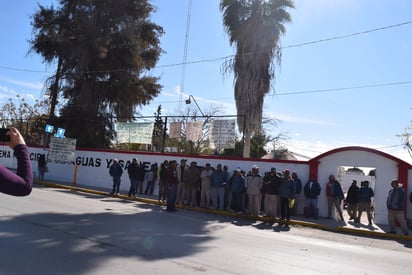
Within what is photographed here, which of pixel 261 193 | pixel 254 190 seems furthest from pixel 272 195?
pixel 261 193

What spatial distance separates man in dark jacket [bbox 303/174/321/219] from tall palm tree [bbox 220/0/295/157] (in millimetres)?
6610

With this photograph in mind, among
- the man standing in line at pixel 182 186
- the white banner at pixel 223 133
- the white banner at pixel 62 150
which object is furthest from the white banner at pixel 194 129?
the white banner at pixel 62 150

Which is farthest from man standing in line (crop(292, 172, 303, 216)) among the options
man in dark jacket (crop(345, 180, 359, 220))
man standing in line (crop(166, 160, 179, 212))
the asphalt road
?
man standing in line (crop(166, 160, 179, 212))

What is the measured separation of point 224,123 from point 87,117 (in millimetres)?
16219

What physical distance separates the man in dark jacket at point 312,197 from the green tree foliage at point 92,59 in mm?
20928

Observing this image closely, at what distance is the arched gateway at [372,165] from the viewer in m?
14.8

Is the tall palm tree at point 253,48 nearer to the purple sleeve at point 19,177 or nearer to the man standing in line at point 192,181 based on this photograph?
the man standing in line at point 192,181

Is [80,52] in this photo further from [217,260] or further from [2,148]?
[217,260]

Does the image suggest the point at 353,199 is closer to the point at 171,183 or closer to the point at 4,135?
the point at 171,183

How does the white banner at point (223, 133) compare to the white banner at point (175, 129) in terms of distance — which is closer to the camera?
the white banner at point (223, 133)

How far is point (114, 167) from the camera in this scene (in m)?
19.3

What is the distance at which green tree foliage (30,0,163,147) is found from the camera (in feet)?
107

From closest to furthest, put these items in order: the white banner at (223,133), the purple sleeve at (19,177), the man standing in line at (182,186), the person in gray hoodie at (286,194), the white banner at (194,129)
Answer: the purple sleeve at (19,177) < the person in gray hoodie at (286,194) < the man standing in line at (182,186) < the white banner at (223,133) < the white banner at (194,129)

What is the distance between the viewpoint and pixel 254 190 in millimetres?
15117
